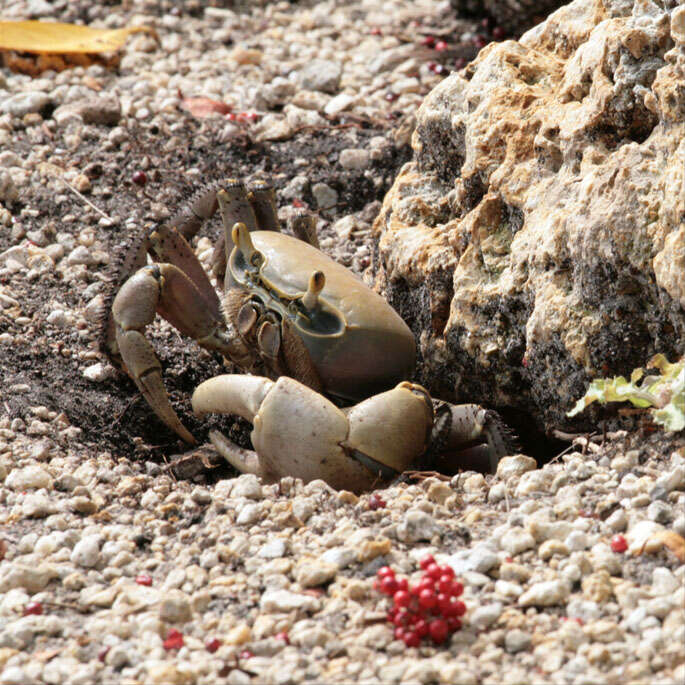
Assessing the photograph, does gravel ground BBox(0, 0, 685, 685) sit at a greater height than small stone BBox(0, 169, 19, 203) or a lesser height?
lesser

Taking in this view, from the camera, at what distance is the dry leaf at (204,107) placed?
6148 millimetres


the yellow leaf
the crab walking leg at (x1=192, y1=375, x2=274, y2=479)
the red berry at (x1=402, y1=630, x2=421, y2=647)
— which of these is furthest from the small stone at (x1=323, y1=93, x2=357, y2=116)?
the red berry at (x1=402, y1=630, x2=421, y2=647)

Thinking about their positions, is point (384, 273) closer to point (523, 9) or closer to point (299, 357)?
point (299, 357)

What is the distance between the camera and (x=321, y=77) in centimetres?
639

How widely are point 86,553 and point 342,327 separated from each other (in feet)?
4.22

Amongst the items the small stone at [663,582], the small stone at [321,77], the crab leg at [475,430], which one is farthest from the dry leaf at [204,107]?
the small stone at [663,582]

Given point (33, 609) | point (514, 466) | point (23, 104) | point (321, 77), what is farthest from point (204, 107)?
point (33, 609)

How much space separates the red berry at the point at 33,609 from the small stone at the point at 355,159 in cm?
334

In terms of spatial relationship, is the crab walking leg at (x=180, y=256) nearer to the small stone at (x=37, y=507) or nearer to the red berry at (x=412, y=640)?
the small stone at (x=37, y=507)

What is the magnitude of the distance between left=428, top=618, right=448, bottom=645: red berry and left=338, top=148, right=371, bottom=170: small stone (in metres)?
3.45

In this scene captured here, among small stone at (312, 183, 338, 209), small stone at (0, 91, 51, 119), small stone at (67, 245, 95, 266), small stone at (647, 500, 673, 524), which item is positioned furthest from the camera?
small stone at (0, 91, 51, 119)

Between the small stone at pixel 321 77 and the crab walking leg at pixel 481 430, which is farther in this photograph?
the small stone at pixel 321 77

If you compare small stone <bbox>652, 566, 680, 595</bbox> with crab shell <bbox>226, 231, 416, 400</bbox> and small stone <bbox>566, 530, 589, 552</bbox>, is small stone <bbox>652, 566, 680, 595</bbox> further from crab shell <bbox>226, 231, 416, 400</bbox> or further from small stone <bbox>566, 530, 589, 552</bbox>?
crab shell <bbox>226, 231, 416, 400</bbox>

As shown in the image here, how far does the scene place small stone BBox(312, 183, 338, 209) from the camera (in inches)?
214
